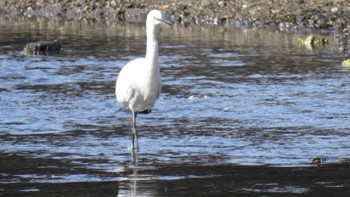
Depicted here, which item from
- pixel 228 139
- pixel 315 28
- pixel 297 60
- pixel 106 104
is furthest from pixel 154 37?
pixel 315 28

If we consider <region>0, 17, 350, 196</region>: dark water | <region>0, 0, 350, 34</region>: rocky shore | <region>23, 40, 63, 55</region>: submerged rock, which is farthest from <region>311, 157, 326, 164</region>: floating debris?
<region>0, 0, 350, 34</region>: rocky shore

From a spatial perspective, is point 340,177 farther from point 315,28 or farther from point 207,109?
point 315,28

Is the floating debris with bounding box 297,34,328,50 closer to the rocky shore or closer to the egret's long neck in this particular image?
the rocky shore

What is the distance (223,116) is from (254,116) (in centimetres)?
48

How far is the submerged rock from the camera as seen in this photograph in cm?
2498

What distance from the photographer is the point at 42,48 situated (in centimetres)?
2512

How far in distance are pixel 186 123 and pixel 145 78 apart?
2.36 meters

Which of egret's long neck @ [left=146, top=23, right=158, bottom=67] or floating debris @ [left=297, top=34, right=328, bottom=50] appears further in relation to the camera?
floating debris @ [left=297, top=34, right=328, bottom=50]

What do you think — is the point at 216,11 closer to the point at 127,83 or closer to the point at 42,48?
the point at 42,48

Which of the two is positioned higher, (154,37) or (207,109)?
(154,37)

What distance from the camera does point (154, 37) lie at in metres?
12.9

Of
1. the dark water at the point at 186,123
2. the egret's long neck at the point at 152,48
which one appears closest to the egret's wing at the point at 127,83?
the egret's long neck at the point at 152,48

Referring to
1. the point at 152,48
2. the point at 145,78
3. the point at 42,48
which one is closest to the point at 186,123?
the point at 145,78

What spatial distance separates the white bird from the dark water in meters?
0.59
